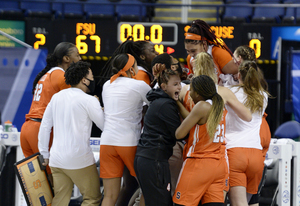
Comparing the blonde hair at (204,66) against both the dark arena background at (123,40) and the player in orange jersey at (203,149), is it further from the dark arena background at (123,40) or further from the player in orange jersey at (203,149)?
the dark arena background at (123,40)

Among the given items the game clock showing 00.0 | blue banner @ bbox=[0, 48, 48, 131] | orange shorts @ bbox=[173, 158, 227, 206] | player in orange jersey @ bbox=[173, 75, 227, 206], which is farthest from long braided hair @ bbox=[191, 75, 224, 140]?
blue banner @ bbox=[0, 48, 48, 131]

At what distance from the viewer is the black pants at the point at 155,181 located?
321 centimetres

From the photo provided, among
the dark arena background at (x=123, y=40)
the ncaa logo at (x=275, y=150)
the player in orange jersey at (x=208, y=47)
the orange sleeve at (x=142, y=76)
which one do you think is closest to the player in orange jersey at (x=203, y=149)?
the player in orange jersey at (x=208, y=47)

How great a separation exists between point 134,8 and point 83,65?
303 inches

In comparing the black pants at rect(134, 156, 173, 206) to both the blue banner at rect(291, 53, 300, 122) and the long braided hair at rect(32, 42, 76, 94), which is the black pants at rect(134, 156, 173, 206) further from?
the blue banner at rect(291, 53, 300, 122)

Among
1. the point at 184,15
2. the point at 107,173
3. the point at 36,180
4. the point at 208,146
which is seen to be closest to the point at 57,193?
the point at 36,180

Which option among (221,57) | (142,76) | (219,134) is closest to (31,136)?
(142,76)

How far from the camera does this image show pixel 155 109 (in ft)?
10.8

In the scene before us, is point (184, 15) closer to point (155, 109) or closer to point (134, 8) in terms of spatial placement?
point (134, 8)

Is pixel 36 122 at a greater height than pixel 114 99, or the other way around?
pixel 114 99

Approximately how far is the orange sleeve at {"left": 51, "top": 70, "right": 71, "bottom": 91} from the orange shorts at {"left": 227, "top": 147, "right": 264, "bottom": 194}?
1664mm

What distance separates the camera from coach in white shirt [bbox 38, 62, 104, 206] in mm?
3568

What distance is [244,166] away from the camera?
345cm

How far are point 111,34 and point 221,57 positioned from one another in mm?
4377
